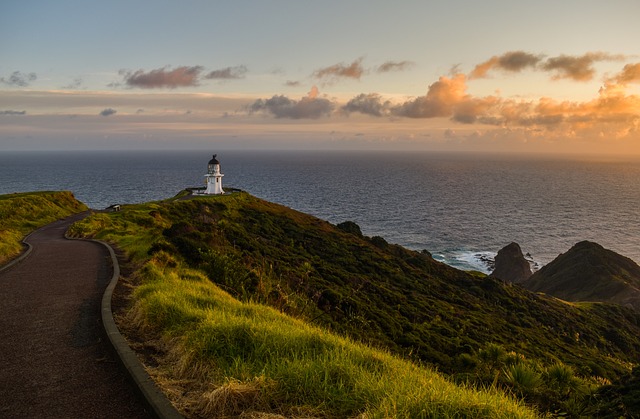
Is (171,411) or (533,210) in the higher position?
(171,411)

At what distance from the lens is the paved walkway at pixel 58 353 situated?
19.1ft

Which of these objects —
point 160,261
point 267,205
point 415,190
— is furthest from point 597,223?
point 160,261

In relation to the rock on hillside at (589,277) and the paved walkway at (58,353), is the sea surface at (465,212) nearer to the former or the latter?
the rock on hillside at (589,277)

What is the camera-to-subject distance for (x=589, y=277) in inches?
2381

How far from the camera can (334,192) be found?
508 ft

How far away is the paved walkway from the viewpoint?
5.81 m

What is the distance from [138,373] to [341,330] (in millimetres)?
9639

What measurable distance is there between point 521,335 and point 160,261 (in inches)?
1073

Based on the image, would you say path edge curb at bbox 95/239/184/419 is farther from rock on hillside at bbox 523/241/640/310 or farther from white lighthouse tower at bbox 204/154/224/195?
rock on hillside at bbox 523/241/640/310

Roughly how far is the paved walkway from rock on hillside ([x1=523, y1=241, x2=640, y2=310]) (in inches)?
2486

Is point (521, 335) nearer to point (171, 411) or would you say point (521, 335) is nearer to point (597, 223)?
point (171, 411)

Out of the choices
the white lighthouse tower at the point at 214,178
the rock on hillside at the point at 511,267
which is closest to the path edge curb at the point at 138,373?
the white lighthouse tower at the point at 214,178

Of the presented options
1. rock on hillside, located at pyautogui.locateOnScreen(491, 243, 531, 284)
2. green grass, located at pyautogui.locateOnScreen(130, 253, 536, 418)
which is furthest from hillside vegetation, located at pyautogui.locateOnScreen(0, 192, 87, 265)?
rock on hillside, located at pyautogui.locateOnScreen(491, 243, 531, 284)

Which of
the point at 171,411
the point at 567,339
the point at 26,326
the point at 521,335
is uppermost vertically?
the point at 171,411
